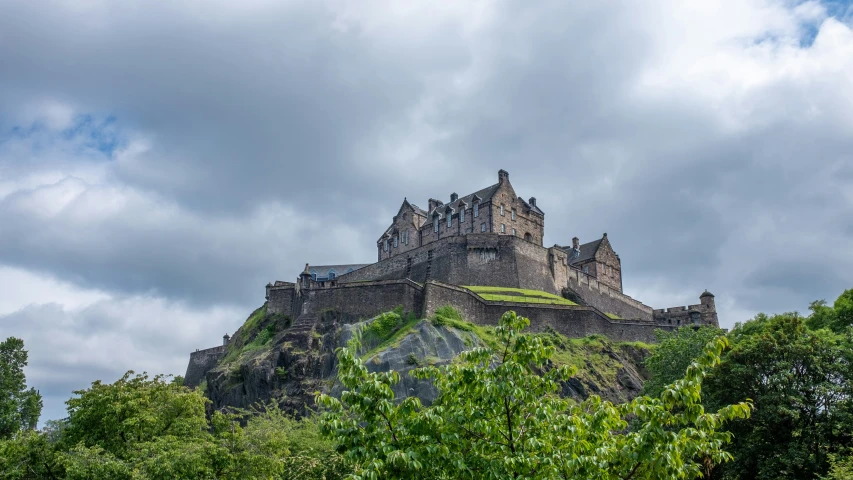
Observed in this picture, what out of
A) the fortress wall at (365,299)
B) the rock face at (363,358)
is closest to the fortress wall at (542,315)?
the fortress wall at (365,299)

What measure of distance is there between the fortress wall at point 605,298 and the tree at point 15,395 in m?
50.0

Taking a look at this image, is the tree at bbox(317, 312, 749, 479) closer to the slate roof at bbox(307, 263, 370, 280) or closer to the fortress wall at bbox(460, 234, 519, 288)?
the fortress wall at bbox(460, 234, 519, 288)

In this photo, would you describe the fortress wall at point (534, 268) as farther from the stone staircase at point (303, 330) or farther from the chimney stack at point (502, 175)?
the stone staircase at point (303, 330)

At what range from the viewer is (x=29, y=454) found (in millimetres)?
29531

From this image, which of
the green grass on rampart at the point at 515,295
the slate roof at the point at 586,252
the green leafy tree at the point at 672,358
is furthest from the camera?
the slate roof at the point at 586,252

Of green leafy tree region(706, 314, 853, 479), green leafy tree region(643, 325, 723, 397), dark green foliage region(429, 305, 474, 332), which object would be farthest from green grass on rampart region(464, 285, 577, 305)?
green leafy tree region(706, 314, 853, 479)

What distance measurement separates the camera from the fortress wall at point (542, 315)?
57.7m

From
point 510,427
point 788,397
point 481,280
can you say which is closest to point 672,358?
point 788,397

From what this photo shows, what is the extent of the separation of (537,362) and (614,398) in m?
38.5

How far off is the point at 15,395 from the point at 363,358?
23111mm

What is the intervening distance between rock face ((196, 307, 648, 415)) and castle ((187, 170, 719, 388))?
61.4 inches

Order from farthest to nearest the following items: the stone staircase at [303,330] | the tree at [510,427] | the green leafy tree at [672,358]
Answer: the stone staircase at [303,330] < the green leafy tree at [672,358] < the tree at [510,427]

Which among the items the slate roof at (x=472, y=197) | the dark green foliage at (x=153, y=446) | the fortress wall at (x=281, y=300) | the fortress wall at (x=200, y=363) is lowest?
the dark green foliage at (x=153, y=446)

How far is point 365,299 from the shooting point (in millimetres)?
59625
